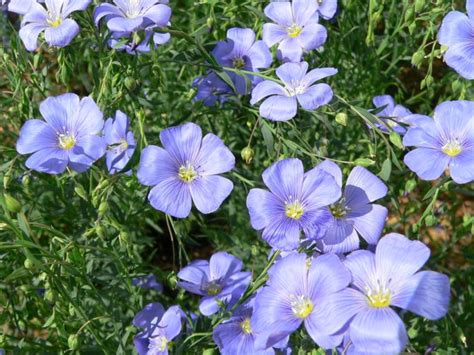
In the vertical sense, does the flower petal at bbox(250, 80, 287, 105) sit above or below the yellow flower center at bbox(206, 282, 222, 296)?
above

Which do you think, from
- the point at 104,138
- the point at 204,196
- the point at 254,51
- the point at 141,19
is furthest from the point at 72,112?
the point at 254,51

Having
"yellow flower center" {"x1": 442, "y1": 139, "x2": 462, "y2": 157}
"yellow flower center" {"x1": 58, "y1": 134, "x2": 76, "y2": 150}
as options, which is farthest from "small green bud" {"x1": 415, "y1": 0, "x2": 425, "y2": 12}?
"yellow flower center" {"x1": 58, "y1": 134, "x2": 76, "y2": 150}

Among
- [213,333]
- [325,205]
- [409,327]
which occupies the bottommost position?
[409,327]

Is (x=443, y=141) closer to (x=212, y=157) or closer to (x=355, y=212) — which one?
(x=355, y=212)

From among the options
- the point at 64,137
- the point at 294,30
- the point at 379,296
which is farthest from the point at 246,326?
the point at 294,30

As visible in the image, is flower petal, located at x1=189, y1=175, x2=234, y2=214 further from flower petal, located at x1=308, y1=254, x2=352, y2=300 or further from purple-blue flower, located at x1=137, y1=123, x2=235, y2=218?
flower petal, located at x1=308, y1=254, x2=352, y2=300

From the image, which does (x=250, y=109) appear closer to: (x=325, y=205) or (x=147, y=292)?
(x=325, y=205)
